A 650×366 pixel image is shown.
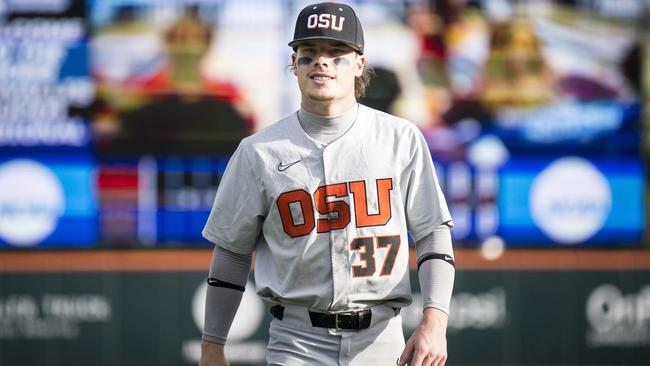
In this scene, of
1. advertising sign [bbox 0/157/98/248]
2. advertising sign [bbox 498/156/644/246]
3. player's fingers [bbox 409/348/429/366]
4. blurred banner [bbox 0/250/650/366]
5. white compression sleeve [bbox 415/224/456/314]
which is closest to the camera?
player's fingers [bbox 409/348/429/366]

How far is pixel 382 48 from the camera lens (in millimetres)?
8203

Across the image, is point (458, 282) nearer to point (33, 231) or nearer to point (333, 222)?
point (33, 231)

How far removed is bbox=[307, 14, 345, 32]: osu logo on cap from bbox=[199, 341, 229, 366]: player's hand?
96 centimetres

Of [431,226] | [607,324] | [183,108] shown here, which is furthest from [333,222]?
[607,324]

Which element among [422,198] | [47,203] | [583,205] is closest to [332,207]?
[422,198]

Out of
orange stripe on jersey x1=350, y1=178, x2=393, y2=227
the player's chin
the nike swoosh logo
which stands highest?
the player's chin

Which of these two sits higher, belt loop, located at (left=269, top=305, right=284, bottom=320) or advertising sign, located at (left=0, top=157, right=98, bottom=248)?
advertising sign, located at (left=0, top=157, right=98, bottom=248)

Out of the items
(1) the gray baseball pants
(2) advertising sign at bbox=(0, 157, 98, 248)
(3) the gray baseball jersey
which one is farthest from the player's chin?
(2) advertising sign at bbox=(0, 157, 98, 248)

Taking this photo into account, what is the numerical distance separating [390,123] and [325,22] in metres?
0.36

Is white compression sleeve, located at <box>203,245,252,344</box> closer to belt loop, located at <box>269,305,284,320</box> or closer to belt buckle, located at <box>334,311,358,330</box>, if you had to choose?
belt loop, located at <box>269,305,284,320</box>

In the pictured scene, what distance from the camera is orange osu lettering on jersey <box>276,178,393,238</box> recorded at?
383cm

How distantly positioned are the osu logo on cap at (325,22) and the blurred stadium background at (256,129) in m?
4.30

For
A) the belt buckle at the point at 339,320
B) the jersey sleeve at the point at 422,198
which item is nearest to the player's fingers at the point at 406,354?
the belt buckle at the point at 339,320

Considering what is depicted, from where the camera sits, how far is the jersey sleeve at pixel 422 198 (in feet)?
12.6
